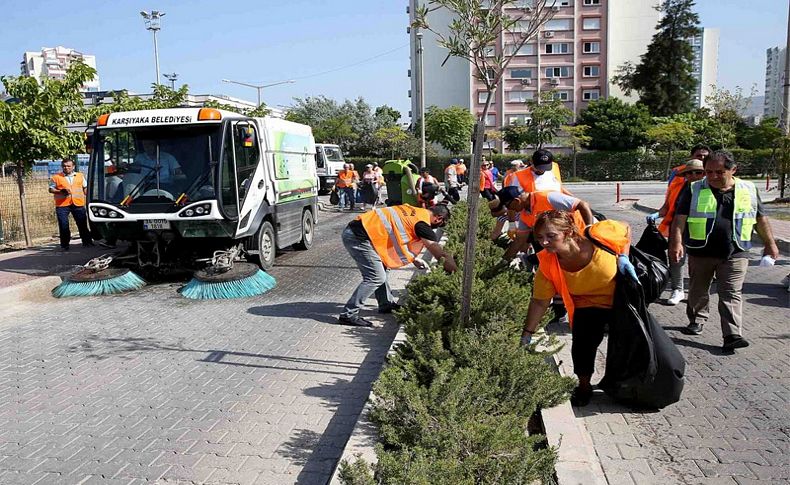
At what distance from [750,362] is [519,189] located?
269cm

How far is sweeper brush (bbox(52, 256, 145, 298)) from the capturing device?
8.86 m

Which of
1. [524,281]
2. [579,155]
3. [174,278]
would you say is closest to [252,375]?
[524,281]

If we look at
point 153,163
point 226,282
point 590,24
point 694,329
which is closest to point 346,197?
point 153,163

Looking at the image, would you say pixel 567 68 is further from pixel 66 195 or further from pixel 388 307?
pixel 388 307

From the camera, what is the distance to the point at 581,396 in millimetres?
4586

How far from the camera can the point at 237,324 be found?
7199 mm

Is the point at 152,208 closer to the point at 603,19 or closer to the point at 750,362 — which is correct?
the point at 750,362

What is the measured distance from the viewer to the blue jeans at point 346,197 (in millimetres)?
22837

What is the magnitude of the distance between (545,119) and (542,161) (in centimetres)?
4905

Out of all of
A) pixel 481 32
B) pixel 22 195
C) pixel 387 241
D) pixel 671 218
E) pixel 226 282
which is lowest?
pixel 226 282

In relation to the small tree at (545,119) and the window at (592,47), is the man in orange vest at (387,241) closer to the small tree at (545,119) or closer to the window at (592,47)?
the small tree at (545,119)

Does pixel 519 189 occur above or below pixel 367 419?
above

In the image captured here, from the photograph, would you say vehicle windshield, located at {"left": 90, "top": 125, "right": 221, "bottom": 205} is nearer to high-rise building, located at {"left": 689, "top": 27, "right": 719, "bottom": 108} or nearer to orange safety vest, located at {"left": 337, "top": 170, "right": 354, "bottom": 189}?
orange safety vest, located at {"left": 337, "top": 170, "right": 354, "bottom": 189}

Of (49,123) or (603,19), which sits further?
(603,19)
